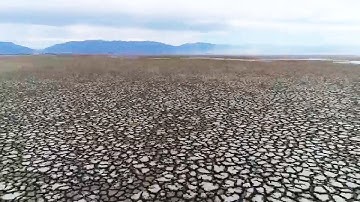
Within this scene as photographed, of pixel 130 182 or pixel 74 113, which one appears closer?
pixel 130 182

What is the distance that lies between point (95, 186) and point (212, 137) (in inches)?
153

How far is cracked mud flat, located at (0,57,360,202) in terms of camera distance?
5.86 metres

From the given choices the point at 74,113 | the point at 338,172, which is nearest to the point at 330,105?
the point at 338,172

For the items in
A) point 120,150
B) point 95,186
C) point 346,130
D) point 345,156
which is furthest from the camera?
point 346,130

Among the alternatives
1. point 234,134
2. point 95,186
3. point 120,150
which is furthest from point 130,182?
point 234,134

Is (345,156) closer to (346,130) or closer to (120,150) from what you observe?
(346,130)

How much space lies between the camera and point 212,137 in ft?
29.7

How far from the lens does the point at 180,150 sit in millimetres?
8016

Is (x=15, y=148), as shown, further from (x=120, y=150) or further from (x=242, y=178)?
(x=242, y=178)

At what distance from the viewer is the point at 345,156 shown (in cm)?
752

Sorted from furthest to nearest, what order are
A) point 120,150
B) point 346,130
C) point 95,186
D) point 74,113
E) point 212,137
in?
point 74,113, point 346,130, point 212,137, point 120,150, point 95,186

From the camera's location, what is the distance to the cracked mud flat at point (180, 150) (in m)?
5.86

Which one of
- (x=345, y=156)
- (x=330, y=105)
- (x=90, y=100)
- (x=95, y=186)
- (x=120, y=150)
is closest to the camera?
(x=95, y=186)

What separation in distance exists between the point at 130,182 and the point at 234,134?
4001 millimetres
